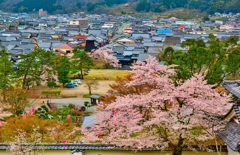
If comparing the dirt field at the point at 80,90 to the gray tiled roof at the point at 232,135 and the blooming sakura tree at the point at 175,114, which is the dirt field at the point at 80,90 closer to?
the blooming sakura tree at the point at 175,114

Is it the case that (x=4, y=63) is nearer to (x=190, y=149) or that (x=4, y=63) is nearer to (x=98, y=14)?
(x=190, y=149)

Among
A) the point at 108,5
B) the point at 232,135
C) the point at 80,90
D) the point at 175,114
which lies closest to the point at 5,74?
the point at 80,90

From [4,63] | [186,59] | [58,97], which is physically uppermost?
[186,59]

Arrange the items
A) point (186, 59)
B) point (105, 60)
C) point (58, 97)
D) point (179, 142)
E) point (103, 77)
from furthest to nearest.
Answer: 1. point (105, 60)
2. point (103, 77)
3. point (58, 97)
4. point (186, 59)
5. point (179, 142)

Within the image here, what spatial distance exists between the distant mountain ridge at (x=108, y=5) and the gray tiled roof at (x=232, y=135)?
83.9 metres

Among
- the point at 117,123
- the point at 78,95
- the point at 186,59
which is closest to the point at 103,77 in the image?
the point at 78,95

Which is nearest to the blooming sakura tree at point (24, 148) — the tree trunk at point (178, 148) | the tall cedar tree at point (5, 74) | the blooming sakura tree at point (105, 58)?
the tree trunk at point (178, 148)

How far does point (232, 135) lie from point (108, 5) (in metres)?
96.1

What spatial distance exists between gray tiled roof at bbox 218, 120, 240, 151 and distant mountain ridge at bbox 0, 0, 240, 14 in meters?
83.9

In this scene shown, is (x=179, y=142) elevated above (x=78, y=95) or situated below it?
above

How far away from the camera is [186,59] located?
1666 cm

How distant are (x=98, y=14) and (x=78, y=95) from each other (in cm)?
7570

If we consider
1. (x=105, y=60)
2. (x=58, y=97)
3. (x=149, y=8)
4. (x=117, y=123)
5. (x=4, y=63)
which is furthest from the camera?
(x=149, y=8)

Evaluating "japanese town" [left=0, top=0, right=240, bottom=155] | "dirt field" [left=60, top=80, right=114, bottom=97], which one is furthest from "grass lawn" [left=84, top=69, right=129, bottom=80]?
"dirt field" [left=60, top=80, right=114, bottom=97]
